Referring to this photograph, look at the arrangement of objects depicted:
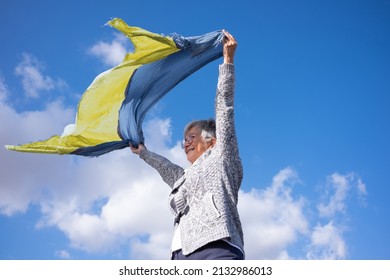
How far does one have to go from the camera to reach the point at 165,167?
5.06 m

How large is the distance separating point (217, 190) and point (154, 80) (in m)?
2.01

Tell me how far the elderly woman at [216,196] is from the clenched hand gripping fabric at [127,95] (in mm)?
732

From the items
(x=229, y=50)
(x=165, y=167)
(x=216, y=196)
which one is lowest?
(x=216, y=196)

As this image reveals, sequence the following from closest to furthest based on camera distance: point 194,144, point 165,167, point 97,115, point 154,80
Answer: point 194,144 → point 165,167 → point 154,80 → point 97,115

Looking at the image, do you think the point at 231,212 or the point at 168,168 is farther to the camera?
the point at 168,168

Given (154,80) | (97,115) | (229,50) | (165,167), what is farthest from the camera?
(97,115)

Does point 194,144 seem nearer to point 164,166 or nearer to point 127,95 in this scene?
point 164,166

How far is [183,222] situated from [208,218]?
295 mm

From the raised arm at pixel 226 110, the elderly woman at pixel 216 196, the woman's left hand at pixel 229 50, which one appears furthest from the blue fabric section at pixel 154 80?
the raised arm at pixel 226 110

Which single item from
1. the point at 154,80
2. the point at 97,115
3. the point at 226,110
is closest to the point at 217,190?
the point at 226,110

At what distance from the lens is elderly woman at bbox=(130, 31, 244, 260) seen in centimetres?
367
